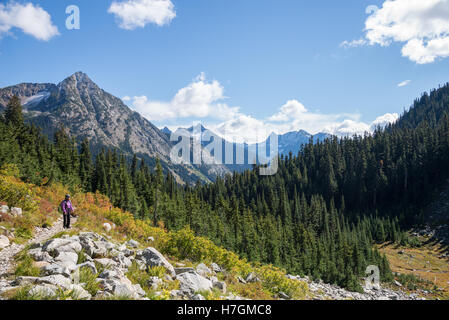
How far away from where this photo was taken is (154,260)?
38.1 feet

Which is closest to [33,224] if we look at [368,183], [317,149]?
[368,183]

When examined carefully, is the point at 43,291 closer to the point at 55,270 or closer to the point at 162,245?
the point at 55,270

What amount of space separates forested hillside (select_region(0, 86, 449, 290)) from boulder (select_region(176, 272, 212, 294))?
88.5 ft

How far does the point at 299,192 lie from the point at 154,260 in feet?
462

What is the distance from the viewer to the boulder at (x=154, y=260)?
11.3 meters

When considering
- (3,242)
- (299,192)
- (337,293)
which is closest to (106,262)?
(3,242)

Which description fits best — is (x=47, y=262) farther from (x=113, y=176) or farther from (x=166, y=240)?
(x=113, y=176)

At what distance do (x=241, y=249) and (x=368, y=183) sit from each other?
105 m

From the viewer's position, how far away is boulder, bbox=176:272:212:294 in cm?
973

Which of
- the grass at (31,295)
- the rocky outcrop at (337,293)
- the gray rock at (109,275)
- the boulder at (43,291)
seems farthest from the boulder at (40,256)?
the rocky outcrop at (337,293)

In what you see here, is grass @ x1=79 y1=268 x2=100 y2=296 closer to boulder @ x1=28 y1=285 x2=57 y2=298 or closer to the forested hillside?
boulder @ x1=28 y1=285 x2=57 y2=298

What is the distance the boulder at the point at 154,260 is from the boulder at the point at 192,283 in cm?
90

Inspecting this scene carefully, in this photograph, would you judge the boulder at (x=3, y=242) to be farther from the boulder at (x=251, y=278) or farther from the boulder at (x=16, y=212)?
the boulder at (x=251, y=278)
